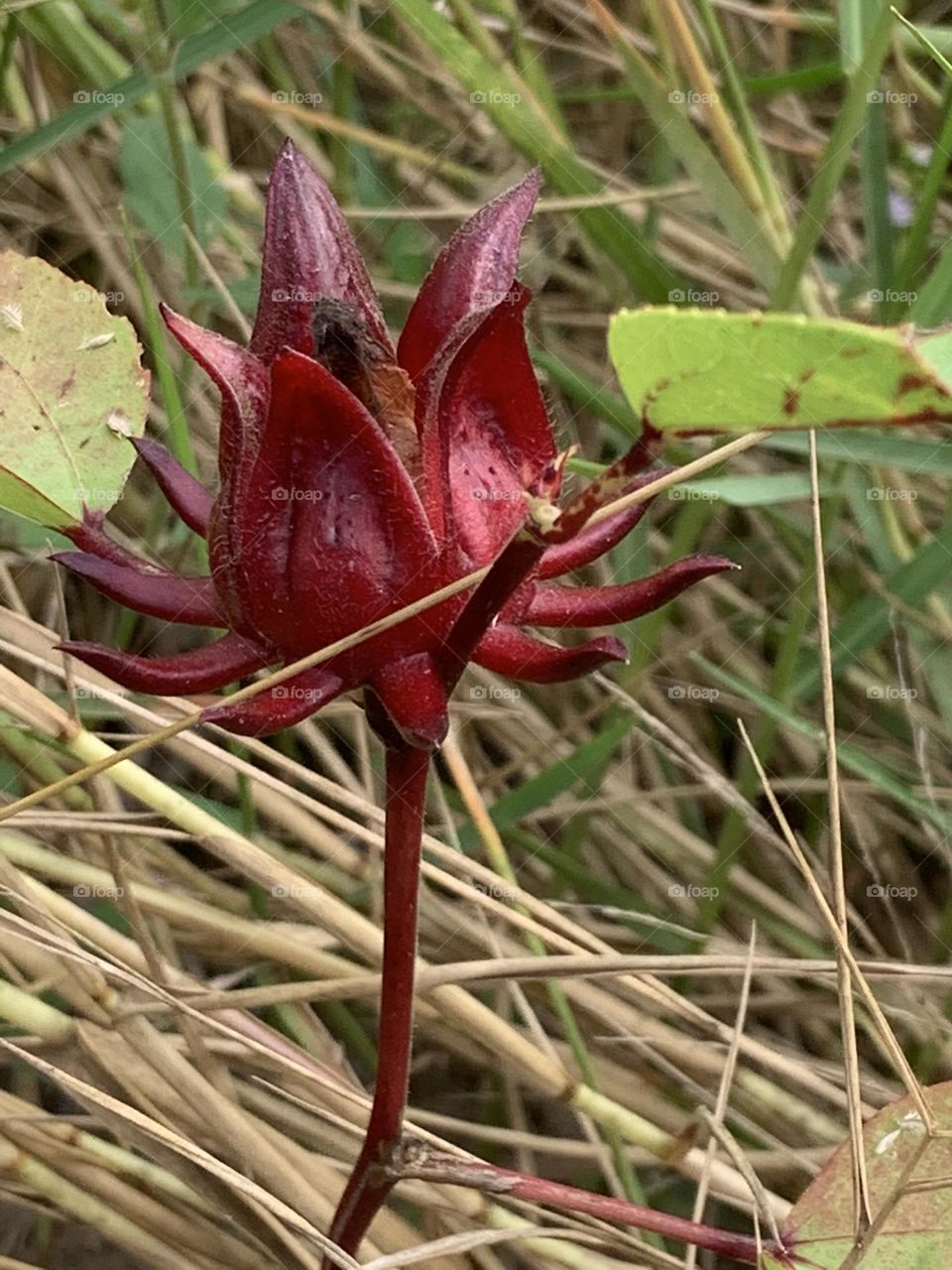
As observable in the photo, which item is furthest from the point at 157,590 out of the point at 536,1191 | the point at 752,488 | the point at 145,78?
the point at 145,78

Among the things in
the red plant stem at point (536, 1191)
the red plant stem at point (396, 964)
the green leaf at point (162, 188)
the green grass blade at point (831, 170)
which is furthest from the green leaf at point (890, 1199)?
the green leaf at point (162, 188)

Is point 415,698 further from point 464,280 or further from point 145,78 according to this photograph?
point 145,78

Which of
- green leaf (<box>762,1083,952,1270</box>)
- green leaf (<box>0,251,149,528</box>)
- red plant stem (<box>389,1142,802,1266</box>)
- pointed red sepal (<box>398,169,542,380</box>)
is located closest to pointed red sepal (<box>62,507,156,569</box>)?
green leaf (<box>0,251,149,528</box>)

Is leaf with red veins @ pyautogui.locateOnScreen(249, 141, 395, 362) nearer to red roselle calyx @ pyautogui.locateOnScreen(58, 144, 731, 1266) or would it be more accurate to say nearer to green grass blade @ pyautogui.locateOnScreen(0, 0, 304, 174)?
red roselle calyx @ pyautogui.locateOnScreen(58, 144, 731, 1266)

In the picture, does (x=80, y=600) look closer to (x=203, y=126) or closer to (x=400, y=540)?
(x=203, y=126)

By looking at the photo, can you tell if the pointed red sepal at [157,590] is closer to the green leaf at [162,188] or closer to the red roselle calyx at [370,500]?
the red roselle calyx at [370,500]
